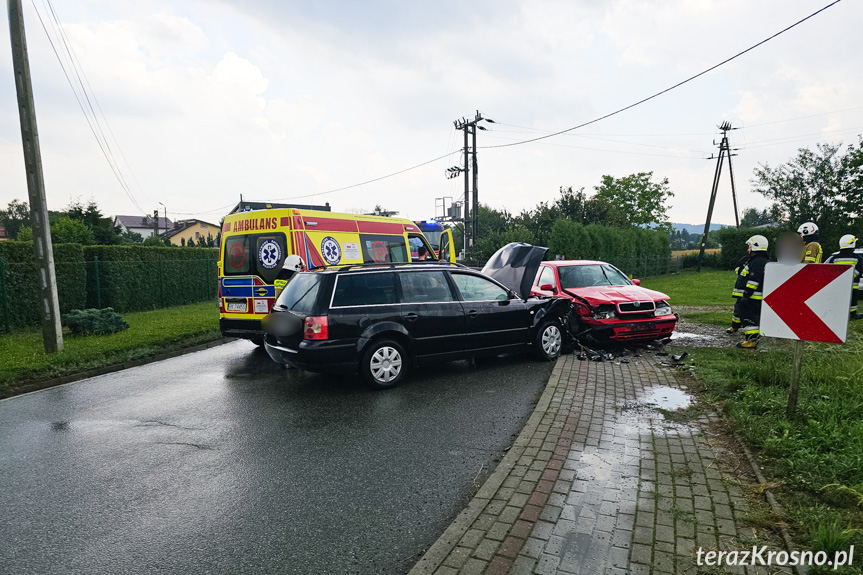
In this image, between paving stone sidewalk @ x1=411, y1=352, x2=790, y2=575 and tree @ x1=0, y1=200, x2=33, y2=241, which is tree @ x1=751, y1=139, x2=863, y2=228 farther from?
tree @ x1=0, y1=200, x2=33, y2=241

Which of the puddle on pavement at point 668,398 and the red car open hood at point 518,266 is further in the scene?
the red car open hood at point 518,266

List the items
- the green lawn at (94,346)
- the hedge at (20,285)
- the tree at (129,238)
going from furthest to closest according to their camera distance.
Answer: the tree at (129,238), the hedge at (20,285), the green lawn at (94,346)

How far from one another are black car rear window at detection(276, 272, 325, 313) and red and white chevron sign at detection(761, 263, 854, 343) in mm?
4836

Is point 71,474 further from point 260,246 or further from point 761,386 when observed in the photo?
point 761,386

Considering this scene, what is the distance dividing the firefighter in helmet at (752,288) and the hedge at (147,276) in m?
16.4

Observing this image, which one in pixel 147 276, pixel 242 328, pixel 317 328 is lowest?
pixel 242 328

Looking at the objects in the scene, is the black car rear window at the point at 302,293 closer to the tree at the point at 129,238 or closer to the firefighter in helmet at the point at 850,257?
the firefighter in helmet at the point at 850,257

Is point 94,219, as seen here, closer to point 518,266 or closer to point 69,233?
point 69,233

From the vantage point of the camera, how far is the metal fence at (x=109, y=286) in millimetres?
11883

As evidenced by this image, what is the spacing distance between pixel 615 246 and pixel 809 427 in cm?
2918

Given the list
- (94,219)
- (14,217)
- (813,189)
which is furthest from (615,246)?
(14,217)

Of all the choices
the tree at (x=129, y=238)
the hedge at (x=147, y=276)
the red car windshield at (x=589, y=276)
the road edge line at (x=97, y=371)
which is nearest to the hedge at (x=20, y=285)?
the hedge at (x=147, y=276)

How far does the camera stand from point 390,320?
6.43 meters

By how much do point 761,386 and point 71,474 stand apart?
6.85 meters
